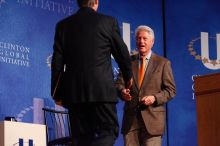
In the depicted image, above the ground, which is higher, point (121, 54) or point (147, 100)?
point (121, 54)

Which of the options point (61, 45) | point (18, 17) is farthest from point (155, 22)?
point (61, 45)

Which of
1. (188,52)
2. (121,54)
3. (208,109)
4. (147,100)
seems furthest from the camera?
(188,52)

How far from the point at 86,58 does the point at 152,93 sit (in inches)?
56.2

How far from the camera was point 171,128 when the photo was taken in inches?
314

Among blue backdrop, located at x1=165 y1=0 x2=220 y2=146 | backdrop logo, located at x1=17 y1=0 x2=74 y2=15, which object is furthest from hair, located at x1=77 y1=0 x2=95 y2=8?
blue backdrop, located at x1=165 y1=0 x2=220 y2=146

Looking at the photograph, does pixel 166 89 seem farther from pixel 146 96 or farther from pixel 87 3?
pixel 87 3

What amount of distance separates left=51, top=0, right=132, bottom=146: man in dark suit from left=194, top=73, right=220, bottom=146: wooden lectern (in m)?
1.31

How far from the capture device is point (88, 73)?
12.3 ft

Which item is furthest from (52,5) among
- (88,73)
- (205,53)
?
(88,73)

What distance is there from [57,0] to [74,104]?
3.75 metres

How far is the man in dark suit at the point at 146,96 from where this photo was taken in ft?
16.1

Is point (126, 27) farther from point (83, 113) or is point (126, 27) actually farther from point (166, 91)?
point (83, 113)

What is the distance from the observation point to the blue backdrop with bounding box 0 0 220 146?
675cm

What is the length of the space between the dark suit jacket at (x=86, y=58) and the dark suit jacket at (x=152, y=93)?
1125 millimetres
